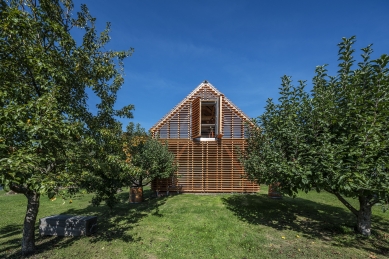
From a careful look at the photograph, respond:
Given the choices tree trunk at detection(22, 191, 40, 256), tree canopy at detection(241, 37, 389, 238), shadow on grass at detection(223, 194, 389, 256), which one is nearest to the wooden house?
shadow on grass at detection(223, 194, 389, 256)

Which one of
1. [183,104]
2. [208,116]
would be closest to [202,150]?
[183,104]

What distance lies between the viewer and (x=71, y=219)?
7.69m

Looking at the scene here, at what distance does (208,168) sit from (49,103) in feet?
43.4

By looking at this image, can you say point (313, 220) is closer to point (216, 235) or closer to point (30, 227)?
point (216, 235)

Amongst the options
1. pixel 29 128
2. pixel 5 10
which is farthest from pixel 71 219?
pixel 5 10

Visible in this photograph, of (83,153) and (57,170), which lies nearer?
(57,170)

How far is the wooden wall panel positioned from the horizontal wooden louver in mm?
1013

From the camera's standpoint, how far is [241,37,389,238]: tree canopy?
231 inches

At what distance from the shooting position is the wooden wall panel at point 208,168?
1609 cm

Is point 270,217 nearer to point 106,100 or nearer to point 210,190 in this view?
point 210,190

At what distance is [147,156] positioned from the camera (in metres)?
13.3

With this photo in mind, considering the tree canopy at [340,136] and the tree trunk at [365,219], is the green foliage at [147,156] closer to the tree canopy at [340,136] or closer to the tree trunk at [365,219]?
the tree canopy at [340,136]

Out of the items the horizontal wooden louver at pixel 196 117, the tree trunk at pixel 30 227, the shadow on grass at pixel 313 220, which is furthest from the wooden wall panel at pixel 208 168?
the tree trunk at pixel 30 227

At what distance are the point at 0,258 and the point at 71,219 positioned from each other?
210 centimetres
